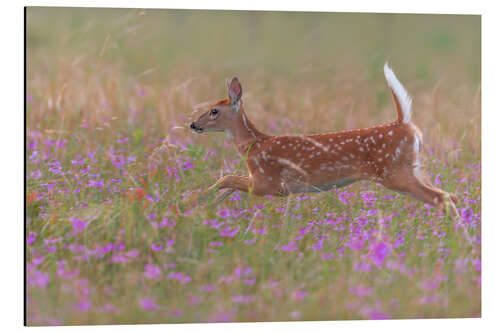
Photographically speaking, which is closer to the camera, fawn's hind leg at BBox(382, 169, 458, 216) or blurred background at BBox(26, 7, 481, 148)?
fawn's hind leg at BBox(382, 169, 458, 216)

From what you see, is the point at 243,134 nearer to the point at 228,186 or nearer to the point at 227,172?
the point at 227,172

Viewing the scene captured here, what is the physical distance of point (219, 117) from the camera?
17.4ft

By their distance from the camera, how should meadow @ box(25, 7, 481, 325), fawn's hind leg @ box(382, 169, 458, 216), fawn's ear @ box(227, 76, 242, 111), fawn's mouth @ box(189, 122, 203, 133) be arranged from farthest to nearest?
fawn's mouth @ box(189, 122, 203, 133)
fawn's ear @ box(227, 76, 242, 111)
fawn's hind leg @ box(382, 169, 458, 216)
meadow @ box(25, 7, 481, 325)

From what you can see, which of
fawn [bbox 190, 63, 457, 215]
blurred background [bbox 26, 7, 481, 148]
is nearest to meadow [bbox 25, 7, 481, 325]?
blurred background [bbox 26, 7, 481, 148]

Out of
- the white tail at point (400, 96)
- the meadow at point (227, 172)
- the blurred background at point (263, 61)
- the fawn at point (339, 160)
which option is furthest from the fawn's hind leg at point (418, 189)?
the blurred background at point (263, 61)

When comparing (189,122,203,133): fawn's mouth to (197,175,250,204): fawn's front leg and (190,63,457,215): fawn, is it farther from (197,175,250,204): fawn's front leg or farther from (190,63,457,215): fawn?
(197,175,250,204): fawn's front leg

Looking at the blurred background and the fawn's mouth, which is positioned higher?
the blurred background

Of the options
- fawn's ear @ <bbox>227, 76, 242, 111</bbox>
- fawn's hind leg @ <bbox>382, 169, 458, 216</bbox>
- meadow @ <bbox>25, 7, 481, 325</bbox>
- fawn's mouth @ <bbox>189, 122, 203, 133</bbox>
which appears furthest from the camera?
fawn's mouth @ <bbox>189, 122, 203, 133</bbox>

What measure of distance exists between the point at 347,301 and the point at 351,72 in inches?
74.6

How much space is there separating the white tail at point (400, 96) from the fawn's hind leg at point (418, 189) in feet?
1.18

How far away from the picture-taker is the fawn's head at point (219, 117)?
5301mm

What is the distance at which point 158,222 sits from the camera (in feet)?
15.8

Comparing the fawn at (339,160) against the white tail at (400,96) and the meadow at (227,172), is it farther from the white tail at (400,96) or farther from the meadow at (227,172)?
the meadow at (227,172)

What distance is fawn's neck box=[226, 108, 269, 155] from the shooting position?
210 inches
